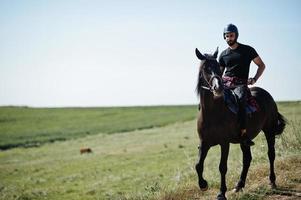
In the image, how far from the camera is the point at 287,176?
28.5ft

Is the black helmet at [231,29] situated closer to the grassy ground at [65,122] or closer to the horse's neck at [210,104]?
the horse's neck at [210,104]

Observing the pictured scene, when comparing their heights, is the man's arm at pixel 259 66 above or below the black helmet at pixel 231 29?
below

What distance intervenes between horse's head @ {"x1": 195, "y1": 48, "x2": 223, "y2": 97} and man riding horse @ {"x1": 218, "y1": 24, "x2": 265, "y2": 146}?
30.6 inches

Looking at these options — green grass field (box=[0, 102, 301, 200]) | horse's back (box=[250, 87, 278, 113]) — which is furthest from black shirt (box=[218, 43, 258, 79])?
green grass field (box=[0, 102, 301, 200])

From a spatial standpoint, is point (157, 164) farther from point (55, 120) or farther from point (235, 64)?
point (55, 120)

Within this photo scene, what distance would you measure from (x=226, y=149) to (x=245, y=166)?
1.26m

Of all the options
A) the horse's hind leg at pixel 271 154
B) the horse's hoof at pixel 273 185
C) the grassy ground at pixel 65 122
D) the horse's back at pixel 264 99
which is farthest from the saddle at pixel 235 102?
the grassy ground at pixel 65 122

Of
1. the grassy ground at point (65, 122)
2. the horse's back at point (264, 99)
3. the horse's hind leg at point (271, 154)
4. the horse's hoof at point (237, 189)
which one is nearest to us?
the horse's hoof at point (237, 189)

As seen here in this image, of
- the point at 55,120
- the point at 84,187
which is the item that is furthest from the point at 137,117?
the point at 84,187

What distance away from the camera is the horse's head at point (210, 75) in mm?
6905

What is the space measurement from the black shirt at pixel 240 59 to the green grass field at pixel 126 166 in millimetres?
2492

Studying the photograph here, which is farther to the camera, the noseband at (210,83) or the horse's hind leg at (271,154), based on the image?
the horse's hind leg at (271,154)

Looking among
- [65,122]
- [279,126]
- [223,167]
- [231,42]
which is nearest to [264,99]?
[279,126]

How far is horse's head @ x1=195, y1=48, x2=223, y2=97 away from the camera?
6.91 m
